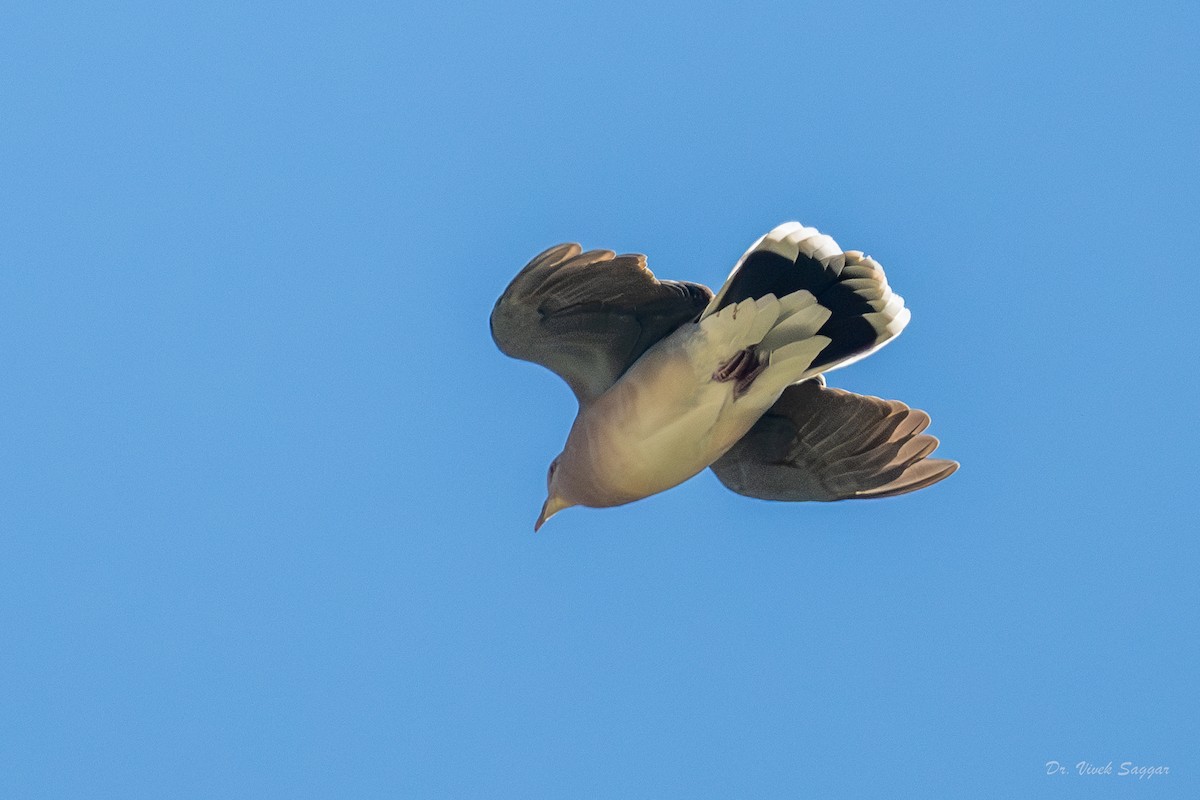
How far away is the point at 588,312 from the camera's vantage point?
9406 millimetres

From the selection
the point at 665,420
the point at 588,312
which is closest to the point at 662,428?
the point at 665,420

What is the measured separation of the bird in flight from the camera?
920cm

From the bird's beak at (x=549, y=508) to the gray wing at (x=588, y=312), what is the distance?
2.10 ft

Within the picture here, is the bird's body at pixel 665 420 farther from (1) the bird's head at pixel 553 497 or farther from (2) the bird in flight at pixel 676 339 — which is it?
(1) the bird's head at pixel 553 497

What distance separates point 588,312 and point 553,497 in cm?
133

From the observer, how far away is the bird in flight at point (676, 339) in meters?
9.20

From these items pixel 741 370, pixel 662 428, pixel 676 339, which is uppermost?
pixel 676 339

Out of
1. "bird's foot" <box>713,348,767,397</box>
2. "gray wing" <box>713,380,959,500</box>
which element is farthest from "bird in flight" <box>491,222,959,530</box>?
"gray wing" <box>713,380,959,500</box>

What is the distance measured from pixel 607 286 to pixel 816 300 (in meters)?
1.05

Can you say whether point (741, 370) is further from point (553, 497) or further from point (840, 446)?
point (553, 497)

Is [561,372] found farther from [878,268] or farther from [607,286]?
[878,268]

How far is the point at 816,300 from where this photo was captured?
9375 mm

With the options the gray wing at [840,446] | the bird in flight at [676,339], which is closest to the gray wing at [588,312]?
the bird in flight at [676,339]

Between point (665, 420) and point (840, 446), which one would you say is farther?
point (840, 446)
